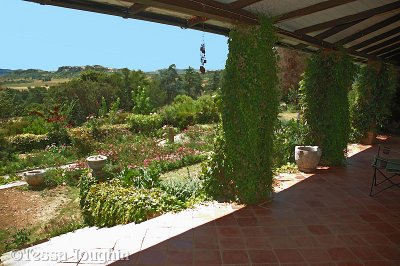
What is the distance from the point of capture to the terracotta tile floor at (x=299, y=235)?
3.19m

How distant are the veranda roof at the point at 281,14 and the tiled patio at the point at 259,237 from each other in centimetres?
271

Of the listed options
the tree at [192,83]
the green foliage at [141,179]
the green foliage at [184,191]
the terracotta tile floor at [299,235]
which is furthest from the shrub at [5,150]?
the tree at [192,83]

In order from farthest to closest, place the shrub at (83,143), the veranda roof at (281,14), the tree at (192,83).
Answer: the tree at (192,83) → the shrub at (83,143) → the veranda roof at (281,14)

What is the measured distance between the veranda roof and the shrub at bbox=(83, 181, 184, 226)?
2.66 m

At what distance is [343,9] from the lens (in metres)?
4.70

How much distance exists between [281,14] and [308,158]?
322 cm

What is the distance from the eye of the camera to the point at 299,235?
3727 mm

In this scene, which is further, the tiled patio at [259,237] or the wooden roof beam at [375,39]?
the wooden roof beam at [375,39]

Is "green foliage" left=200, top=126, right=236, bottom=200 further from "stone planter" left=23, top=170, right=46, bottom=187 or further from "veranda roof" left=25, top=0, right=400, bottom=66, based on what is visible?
"stone planter" left=23, top=170, right=46, bottom=187

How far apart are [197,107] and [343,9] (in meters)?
13.1

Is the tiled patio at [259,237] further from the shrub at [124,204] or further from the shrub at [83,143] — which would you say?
the shrub at [83,143]

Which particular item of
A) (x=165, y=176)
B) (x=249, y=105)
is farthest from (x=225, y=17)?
(x=165, y=176)

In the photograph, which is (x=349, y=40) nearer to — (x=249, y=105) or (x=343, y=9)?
(x=343, y=9)

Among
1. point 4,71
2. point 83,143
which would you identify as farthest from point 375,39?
point 4,71
